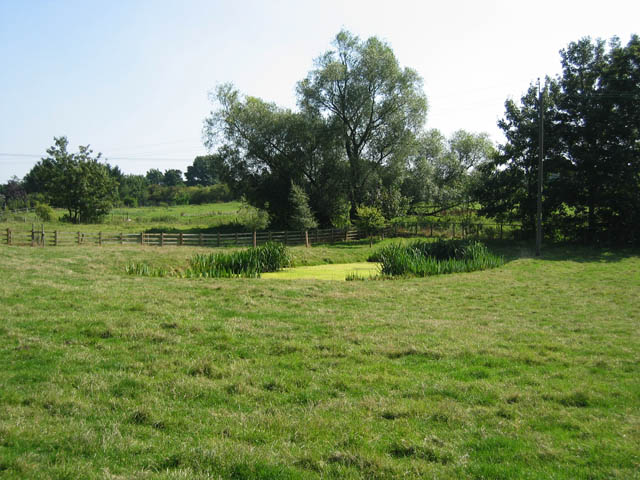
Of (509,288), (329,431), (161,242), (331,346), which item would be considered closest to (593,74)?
(509,288)

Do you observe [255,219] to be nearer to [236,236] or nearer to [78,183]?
[236,236]

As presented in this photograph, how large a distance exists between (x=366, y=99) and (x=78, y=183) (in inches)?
1205

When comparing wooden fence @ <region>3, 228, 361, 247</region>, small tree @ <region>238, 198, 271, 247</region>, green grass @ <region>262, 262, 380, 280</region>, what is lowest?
green grass @ <region>262, 262, 380, 280</region>

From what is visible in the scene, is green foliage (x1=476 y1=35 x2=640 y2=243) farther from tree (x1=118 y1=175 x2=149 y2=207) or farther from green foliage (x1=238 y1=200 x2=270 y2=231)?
tree (x1=118 y1=175 x2=149 y2=207)

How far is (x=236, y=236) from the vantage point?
3130 cm

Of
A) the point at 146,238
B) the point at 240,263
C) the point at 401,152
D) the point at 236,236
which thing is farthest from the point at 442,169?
the point at 240,263

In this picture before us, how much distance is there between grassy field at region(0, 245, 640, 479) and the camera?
4152mm

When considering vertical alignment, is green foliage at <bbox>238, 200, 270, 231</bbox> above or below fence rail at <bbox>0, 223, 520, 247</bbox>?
above

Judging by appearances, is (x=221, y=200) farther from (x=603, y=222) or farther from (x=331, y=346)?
(x=331, y=346)

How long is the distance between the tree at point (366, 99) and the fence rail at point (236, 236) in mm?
5327

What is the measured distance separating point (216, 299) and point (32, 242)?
2020 centimetres

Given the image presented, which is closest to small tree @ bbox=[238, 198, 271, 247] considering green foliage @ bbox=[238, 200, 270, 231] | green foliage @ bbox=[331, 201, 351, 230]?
green foliage @ bbox=[238, 200, 270, 231]

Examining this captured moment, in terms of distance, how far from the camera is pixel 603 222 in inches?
1236

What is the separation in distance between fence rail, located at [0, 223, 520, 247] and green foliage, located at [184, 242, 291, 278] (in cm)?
887
